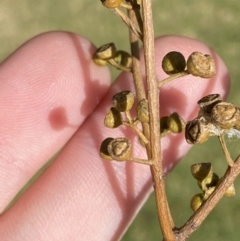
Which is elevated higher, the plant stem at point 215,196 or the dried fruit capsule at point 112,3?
→ the dried fruit capsule at point 112,3

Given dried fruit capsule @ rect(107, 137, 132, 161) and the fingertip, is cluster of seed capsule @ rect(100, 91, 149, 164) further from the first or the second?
the fingertip

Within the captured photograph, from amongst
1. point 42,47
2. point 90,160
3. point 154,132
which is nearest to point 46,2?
point 42,47

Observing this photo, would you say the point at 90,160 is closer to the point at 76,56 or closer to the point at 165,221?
the point at 76,56

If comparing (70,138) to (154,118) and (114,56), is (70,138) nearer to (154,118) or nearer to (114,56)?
(114,56)

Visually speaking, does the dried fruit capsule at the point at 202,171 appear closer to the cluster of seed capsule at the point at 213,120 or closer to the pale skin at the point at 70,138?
the cluster of seed capsule at the point at 213,120

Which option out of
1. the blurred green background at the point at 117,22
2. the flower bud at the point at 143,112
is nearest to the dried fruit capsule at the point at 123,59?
the flower bud at the point at 143,112

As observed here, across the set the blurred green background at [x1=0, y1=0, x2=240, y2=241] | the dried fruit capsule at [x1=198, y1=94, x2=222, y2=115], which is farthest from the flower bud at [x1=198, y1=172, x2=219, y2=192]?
the blurred green background at [x1=0, y1=0, x2=240, y2=241]
